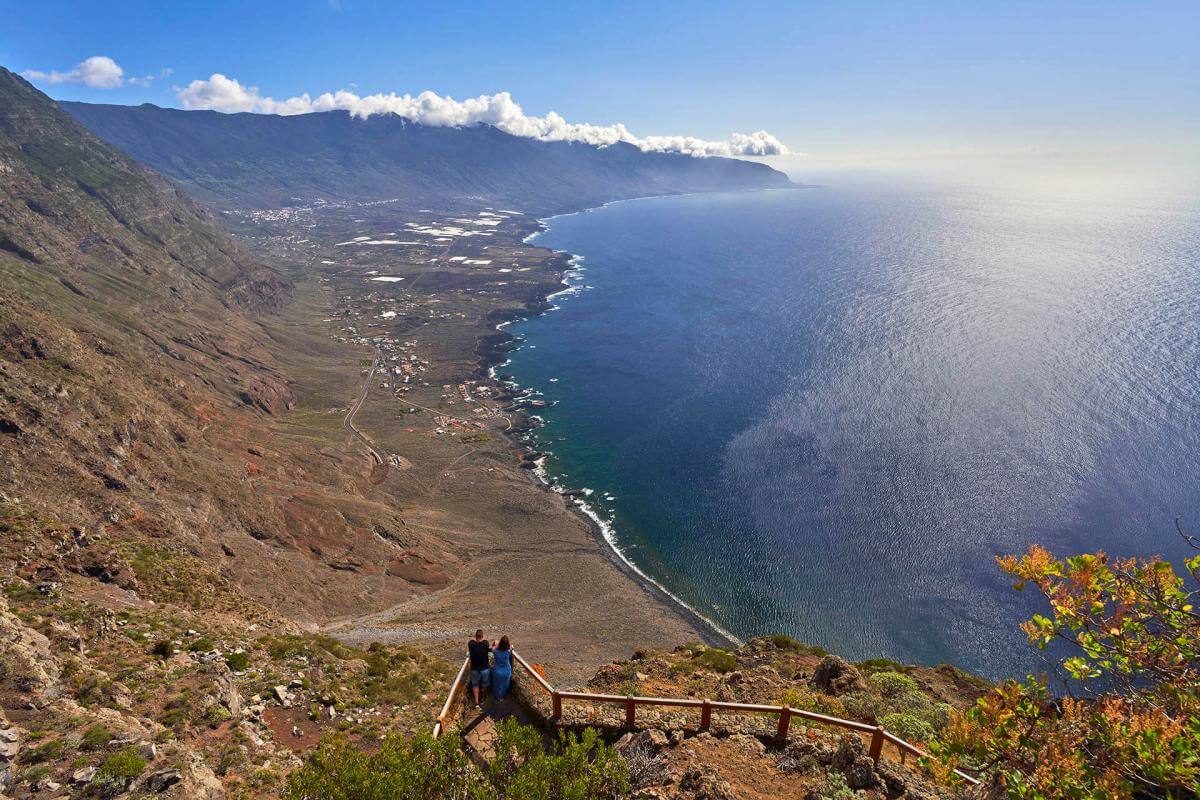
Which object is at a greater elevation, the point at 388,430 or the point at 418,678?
the point at 418,678

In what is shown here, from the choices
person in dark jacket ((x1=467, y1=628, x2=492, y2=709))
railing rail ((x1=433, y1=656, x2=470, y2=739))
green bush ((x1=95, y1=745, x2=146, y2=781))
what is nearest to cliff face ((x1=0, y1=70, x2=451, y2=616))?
green bush ((x1=95, y1=745, x2=146, y2=781))

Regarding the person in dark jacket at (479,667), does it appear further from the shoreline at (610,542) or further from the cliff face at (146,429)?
the shoreline at (610,542)

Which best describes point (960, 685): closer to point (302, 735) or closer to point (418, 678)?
point (418, 678)

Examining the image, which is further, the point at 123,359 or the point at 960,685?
the point at 123,359

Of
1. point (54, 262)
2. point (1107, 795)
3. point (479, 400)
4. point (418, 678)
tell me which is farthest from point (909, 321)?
point (54, 262)

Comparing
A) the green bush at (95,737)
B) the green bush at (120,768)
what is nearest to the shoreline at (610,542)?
the green bush at (95,737)

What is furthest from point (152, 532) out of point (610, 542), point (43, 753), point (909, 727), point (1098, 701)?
point (1098, 701)
